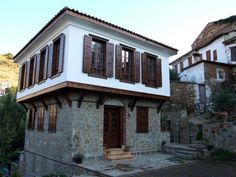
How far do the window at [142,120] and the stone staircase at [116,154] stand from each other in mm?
1682

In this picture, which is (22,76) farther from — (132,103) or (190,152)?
(190,152)

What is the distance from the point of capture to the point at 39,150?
1270 centimetres

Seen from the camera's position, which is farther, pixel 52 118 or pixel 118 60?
pixel 52 118

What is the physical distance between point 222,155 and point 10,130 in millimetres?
15414

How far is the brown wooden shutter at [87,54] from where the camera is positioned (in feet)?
32.7

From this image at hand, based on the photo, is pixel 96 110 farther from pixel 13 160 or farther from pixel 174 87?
pixel 13 160

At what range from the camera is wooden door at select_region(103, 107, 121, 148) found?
445 inches

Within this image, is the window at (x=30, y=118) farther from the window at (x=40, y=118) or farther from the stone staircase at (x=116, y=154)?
the stone staircase at (x=116, y=154)

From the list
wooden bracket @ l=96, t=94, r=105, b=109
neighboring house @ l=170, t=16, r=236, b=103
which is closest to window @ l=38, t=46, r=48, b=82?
wooden bracket @ l=96, t=94, r=105, b=109

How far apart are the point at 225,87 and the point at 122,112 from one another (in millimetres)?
13510

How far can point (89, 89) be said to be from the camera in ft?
32.4

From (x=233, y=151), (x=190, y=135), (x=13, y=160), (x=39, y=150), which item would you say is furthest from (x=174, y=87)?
(x=13, y=160)

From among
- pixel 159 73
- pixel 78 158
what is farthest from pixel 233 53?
pixel 78 158

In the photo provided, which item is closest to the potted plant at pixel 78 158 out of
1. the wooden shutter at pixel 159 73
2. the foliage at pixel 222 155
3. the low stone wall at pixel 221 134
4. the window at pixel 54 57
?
the window at pixel 54 57
